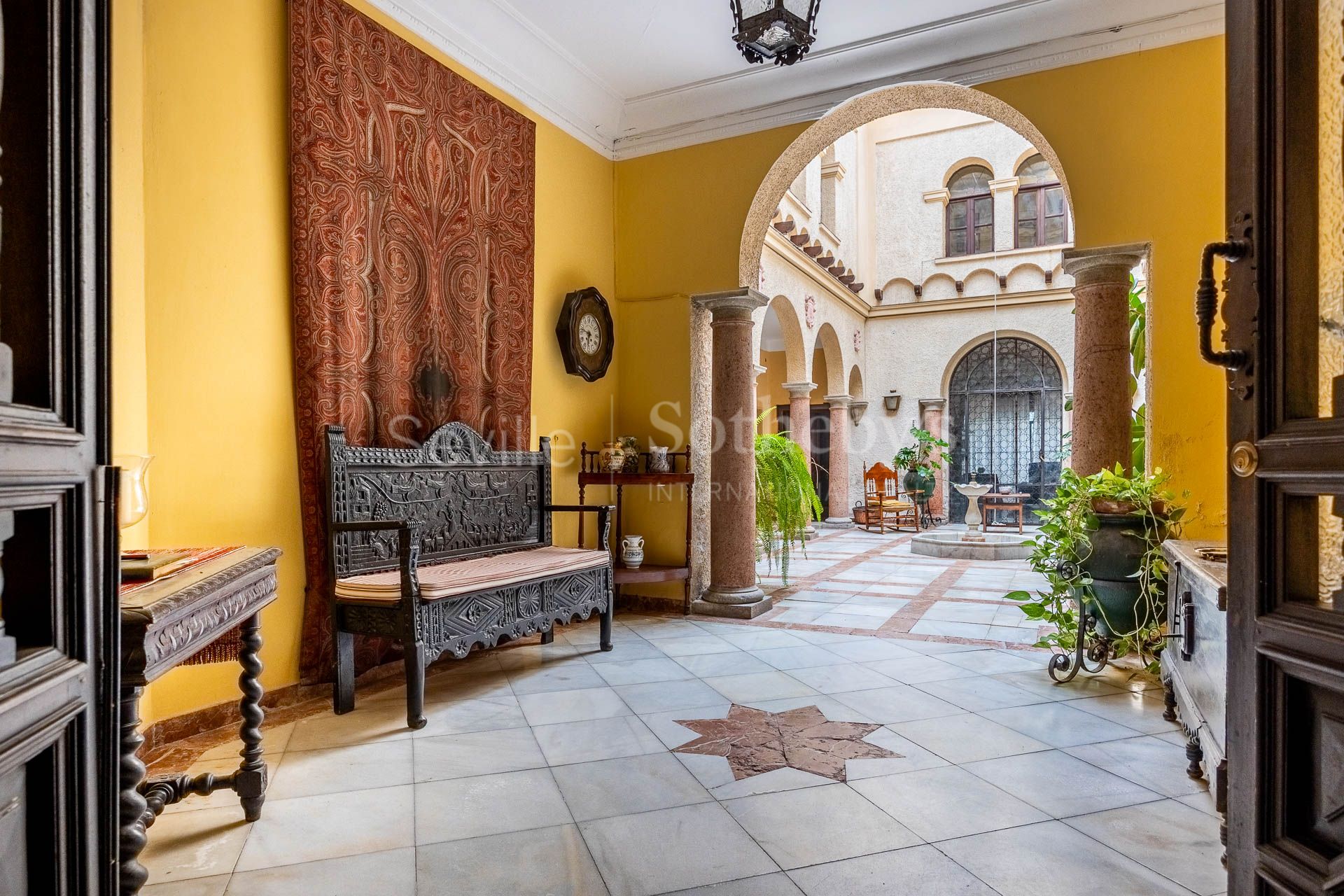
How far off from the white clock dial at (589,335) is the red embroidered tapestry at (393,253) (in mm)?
536

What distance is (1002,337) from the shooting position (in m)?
13.3

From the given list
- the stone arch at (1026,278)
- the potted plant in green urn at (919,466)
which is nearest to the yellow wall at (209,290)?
the potted plant in green urn at (919,466)

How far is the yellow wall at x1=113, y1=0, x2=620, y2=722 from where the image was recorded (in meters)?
2.55

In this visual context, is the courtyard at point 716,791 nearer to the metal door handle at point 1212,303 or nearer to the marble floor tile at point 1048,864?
the marble floor tile at point 1048,864

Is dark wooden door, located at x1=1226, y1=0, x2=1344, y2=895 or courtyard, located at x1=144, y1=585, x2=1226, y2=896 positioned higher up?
dark wooden door, located at x1=1226, y1=0, x2=1344, y2=895

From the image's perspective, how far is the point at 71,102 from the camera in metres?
0.87

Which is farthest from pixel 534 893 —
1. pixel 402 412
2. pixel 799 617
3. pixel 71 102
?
pixel 799 617

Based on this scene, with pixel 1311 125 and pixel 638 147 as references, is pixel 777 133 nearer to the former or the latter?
pixel 638 147

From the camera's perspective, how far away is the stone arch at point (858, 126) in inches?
171

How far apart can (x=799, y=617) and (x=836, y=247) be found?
8743 millimetres

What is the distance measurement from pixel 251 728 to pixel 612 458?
3009 millimetres

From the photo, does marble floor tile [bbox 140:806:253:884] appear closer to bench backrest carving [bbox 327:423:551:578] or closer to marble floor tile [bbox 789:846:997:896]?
bench backrest carving [bbox 327:423:551:578]

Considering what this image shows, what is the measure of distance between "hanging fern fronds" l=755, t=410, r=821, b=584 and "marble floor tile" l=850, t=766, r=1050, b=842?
11.0 feet

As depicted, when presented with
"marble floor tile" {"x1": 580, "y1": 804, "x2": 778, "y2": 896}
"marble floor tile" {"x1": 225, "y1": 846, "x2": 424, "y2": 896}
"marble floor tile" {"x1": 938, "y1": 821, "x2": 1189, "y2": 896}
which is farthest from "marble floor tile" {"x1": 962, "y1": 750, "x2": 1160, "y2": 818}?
"marble floor tile" {"x1": 225, "y1": 846, "x2": 424, "y2": 896}
